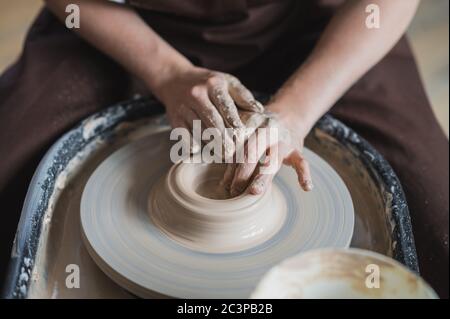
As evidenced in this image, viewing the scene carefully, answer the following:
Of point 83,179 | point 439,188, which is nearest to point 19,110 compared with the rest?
point 83,179

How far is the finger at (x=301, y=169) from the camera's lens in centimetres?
115

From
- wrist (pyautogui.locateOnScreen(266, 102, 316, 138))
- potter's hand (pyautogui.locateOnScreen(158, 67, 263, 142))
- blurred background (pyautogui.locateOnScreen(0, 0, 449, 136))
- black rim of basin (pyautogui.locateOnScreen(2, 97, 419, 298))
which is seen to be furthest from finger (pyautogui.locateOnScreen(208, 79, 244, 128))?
blurred background (pyautogui.locateOnScreen(0, 0, 449, 136))

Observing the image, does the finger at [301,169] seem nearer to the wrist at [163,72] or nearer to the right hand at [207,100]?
the right hand at [207,100]

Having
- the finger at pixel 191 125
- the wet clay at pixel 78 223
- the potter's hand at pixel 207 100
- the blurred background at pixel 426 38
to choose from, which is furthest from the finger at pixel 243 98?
the blurred background at pixel 426 38

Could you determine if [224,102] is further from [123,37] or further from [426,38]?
[426,38]

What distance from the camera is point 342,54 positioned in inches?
54.7

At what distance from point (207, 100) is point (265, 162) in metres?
0.20

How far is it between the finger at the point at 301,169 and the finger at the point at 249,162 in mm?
61

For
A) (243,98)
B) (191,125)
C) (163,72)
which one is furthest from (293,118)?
(163,72)

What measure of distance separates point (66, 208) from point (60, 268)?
0.17 m

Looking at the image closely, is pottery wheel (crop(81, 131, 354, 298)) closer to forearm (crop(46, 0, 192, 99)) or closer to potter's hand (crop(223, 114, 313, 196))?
potter's hand (crop(223, 114, 313, 196))

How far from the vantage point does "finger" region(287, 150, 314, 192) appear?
1.15m

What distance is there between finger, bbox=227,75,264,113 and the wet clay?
21cm
